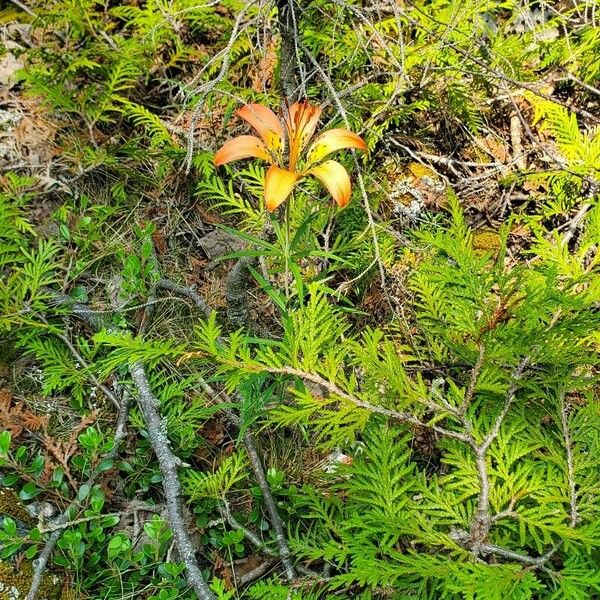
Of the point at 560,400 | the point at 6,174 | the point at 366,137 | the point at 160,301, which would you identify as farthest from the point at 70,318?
the point at 560,400

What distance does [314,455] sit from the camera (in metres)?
2.09

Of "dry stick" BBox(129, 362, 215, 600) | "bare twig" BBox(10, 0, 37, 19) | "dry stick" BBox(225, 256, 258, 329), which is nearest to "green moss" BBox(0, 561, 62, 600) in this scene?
"dry stick" BBox(129, 362, 215, 600)

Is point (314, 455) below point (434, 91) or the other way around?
below

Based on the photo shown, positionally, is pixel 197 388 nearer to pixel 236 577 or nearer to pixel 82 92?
pixel 236 577

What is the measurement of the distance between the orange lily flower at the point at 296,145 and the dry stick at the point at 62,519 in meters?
1.09

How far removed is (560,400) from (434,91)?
1.60m

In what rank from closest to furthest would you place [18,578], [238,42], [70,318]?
[18,578] → [70,318] → [238,42]

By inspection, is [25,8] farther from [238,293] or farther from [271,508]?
[271,508]

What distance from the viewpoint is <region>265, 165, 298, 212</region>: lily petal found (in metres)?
1.38

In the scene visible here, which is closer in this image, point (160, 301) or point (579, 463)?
point (579, 463)

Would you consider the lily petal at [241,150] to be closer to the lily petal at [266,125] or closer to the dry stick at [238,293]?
the lily petal at [266,125]

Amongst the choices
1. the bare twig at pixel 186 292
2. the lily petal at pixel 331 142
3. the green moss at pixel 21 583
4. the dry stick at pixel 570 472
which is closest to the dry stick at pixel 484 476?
the dry stick at pixel 570 472

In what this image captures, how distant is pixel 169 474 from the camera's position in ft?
6.46

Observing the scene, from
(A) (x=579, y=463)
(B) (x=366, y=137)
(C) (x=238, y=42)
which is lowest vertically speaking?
(A) (x=579, y=463)
